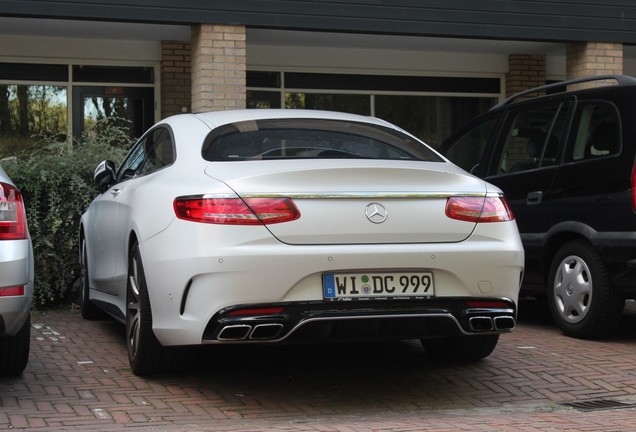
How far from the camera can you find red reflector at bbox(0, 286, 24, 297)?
5391 mm

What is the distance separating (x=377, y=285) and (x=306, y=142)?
112 centimetres

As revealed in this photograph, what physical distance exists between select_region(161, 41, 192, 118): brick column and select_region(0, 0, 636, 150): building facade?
0.06 feet

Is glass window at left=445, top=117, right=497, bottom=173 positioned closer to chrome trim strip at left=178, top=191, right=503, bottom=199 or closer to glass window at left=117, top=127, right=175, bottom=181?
glass window at left=117, top=127, right=175, bottom=181

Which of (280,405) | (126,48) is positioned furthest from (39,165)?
(126,48)

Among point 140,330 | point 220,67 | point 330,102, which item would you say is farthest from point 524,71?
point 140,330

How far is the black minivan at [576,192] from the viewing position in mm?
7426

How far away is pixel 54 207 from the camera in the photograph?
8969mm

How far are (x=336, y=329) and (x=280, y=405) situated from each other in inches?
25.7

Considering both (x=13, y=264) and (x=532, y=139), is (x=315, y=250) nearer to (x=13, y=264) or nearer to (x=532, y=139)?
(x=13, y=264)

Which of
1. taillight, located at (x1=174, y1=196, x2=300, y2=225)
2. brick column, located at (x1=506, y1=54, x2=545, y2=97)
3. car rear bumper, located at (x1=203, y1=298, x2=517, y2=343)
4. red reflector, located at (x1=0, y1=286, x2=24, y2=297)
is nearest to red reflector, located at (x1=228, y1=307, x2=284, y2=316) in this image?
car rear bumper, located at (x1=203, y1=298, x2=517, y2=343)

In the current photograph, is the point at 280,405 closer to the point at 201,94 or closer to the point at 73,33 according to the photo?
the point at 201,94

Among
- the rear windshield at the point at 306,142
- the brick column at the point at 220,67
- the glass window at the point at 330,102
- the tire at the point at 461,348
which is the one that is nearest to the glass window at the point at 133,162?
the rear windshield at the point at 306,142

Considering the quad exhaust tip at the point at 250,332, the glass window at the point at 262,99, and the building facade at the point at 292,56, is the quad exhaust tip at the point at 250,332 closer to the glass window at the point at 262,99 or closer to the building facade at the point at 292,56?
the building facade at the point at 292,56

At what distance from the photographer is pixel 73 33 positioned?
14.8 metres
